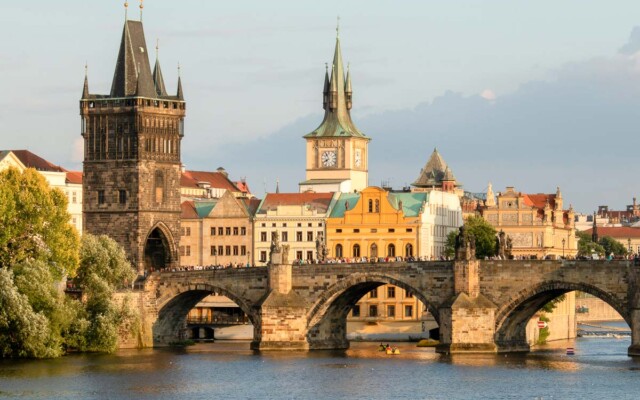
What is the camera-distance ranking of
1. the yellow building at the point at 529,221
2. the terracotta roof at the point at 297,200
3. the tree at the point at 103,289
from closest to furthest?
the tree at the point at 103,289
the terracotta roof at the point at 297,200
the yellow building at the point at 529,221

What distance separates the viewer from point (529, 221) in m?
185

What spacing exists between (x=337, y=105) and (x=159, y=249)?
35011mm

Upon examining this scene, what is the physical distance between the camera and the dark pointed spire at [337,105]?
605 feet

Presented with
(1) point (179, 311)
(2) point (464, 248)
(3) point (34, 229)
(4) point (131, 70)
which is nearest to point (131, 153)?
(4) point (131, 70)

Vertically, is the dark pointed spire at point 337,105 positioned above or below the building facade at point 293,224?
above

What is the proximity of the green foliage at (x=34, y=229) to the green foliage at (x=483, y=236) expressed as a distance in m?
46.3

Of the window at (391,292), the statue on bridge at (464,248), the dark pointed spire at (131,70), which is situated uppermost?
the dark pointed spire at (131,70)

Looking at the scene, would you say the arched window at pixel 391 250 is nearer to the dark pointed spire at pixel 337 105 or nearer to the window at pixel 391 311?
A: the window at pixel 391 311

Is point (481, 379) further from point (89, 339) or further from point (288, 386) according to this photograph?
point (89, 339)

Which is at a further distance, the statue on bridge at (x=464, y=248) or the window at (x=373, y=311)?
the window at (x=373, y=311)

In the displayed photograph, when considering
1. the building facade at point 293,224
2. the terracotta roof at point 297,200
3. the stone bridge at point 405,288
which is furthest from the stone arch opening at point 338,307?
the terracotta roof at point 297,200

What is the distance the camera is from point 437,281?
12838 cm

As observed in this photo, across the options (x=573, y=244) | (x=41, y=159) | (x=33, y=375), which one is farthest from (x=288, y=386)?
(x=573, y=244)

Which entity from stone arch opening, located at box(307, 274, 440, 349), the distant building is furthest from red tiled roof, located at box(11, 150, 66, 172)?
stone arch opening, located at box(307, 274, 440, 349)
